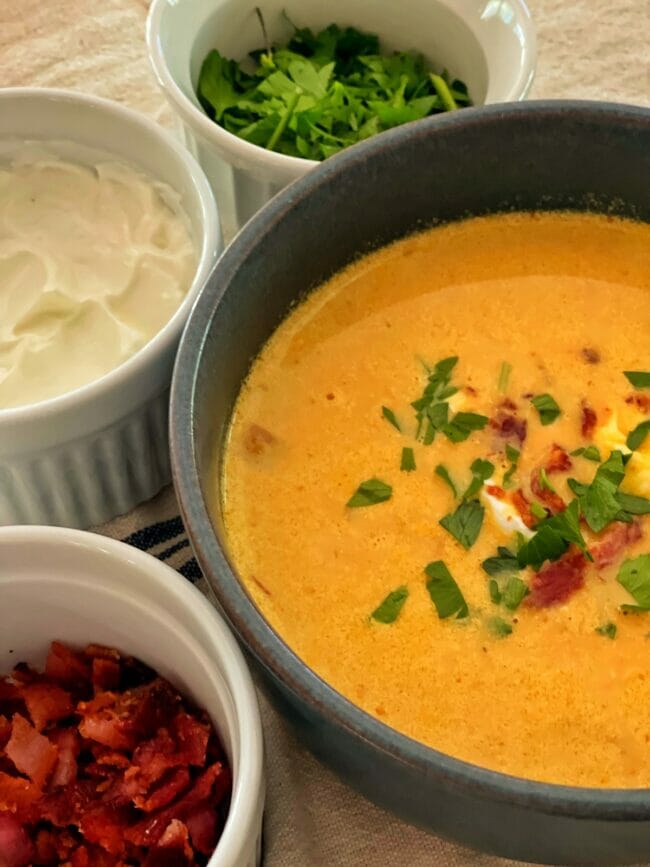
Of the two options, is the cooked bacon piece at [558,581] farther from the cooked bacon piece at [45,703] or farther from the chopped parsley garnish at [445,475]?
the cooked bacon piece at [45,703]

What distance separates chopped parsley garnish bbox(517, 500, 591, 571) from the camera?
2.97 feet

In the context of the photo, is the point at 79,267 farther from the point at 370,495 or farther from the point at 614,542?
the point at 614,542

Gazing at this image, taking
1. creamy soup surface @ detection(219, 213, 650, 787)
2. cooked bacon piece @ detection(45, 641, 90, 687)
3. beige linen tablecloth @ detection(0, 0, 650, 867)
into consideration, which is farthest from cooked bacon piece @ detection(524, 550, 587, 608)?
beige linen tablecloth @ detection(0, 0, 650, 867)

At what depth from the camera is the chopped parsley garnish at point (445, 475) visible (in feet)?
3.12

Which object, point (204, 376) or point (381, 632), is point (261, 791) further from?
point (204, 376)

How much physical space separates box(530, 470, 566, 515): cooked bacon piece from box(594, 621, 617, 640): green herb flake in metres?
0.10

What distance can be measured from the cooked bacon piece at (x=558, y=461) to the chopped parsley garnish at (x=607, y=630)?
143mm

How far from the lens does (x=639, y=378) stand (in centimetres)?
102

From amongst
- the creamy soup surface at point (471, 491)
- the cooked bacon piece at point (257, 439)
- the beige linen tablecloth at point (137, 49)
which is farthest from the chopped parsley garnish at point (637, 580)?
the beige linen tablecloth at point (137, 49)

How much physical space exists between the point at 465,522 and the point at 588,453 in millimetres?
130

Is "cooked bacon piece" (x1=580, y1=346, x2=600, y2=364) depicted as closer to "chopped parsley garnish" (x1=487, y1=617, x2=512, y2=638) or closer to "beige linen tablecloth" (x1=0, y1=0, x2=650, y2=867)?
"chopped parsley garnish" (x1=487, y1=617, x2=512, y2=638)

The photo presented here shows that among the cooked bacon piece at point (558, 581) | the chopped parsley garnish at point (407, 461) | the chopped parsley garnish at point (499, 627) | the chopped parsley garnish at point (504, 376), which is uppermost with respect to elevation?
the chopped parsley garnish at point (504, 376)

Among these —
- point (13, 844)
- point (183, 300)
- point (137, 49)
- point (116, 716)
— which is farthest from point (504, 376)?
point (137, 49)

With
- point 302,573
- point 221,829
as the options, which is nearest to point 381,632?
point 302,573
